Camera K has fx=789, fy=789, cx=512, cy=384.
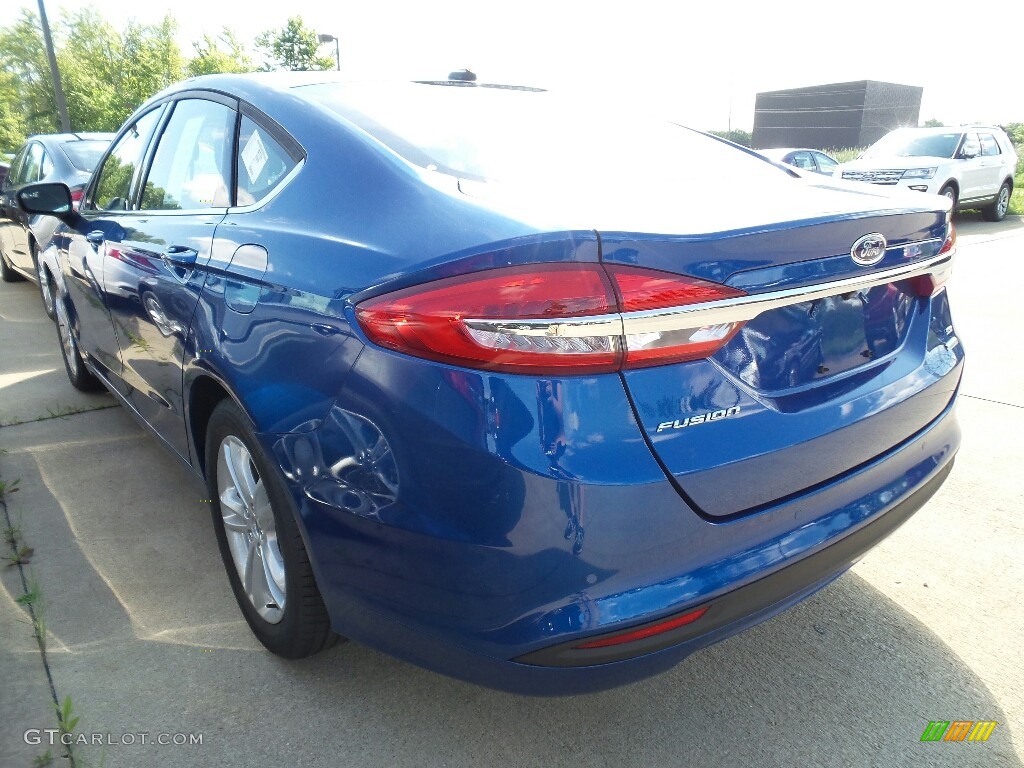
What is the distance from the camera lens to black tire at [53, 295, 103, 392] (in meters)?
4.38

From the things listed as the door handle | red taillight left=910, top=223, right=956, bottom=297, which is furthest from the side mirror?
red taillight left=910, top=223, right=956, bottom=297

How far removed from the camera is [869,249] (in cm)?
176

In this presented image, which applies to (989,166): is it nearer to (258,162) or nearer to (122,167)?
(122,167)

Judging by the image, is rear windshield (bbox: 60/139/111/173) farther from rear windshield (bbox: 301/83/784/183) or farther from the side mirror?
rear windshield (bbox: 301/83/784/183)

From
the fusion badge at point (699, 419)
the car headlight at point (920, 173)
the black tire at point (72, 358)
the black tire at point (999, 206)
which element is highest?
the fusion badge at point (699, 419)

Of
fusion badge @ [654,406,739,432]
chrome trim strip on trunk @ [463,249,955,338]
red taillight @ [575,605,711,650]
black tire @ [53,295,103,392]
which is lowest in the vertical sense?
black tire @ [53,295,103,392]

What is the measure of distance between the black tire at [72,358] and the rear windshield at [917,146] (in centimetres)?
1340

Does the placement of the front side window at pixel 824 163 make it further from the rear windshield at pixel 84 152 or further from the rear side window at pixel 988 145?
the rear windshield at pixel 84 152

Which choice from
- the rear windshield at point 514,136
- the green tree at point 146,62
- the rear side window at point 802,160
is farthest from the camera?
the green tree at point 146,62

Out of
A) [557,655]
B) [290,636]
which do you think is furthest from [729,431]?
[290,636]

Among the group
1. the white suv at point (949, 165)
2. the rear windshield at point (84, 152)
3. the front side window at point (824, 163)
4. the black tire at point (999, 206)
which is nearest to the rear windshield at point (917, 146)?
the white suv at point (949, 165)

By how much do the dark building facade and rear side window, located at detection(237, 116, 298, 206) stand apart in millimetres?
47389

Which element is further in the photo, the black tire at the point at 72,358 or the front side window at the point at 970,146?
the front side window at the point at 970,146

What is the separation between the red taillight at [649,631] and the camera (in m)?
1.48
